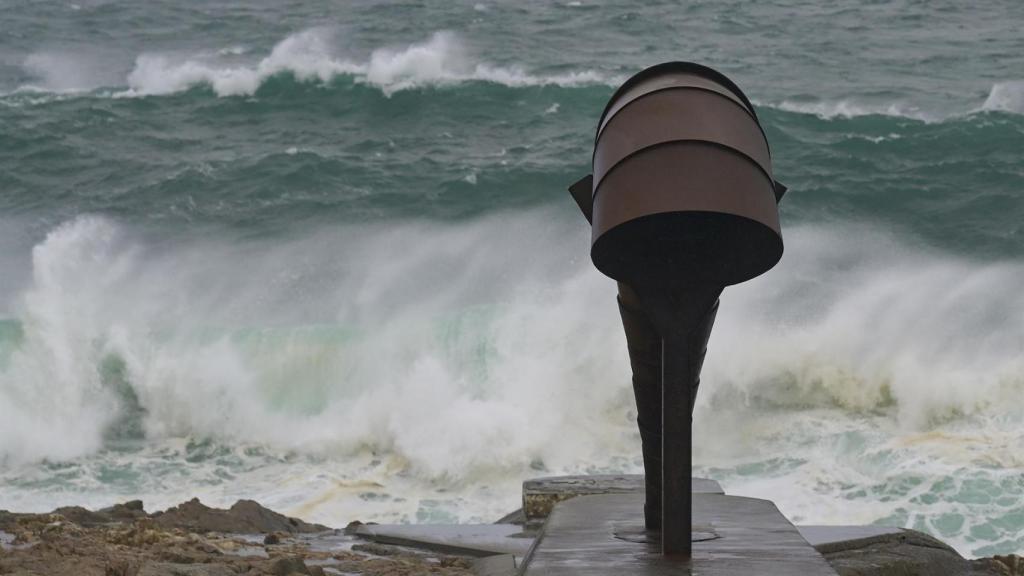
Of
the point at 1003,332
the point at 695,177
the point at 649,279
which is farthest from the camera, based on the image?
the point at 1003,332

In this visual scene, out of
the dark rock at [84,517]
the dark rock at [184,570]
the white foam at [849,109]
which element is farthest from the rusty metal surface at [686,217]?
the white foam at [849,109]

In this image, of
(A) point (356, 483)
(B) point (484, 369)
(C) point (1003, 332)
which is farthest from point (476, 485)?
(C) point (1003, 332)

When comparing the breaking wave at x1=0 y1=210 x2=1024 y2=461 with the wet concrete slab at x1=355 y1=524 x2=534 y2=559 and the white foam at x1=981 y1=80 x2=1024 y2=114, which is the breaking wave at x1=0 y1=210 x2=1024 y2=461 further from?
the white foam at x1=981 y1=80 x2=1024 y2=114

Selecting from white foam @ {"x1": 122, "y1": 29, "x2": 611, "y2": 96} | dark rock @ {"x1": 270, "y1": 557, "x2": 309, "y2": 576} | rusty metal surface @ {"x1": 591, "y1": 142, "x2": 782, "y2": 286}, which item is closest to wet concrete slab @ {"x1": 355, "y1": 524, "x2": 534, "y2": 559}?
dark rock @ {"x1": 270, "y1": 557, "x2": 309, "y2": 576}

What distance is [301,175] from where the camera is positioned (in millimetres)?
18016

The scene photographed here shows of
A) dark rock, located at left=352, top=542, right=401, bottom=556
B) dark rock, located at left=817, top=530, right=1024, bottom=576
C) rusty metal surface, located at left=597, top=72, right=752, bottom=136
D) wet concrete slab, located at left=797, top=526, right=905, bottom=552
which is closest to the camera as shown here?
rusty metal surface, located at left=597, top=72, right=752, bottom=136

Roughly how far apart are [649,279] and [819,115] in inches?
660

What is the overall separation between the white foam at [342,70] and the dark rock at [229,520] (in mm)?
15372

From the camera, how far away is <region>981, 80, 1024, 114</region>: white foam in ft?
61.2

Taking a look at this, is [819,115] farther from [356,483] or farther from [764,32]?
[356,483]

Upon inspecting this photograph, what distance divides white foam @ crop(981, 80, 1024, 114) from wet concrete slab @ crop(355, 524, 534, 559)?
50.2ft

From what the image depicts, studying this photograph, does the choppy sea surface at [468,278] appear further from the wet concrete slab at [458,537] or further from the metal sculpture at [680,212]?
the metal sculpture at [680,212]

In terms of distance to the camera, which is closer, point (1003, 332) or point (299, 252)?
point (1003, 332)

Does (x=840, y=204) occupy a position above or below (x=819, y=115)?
below
